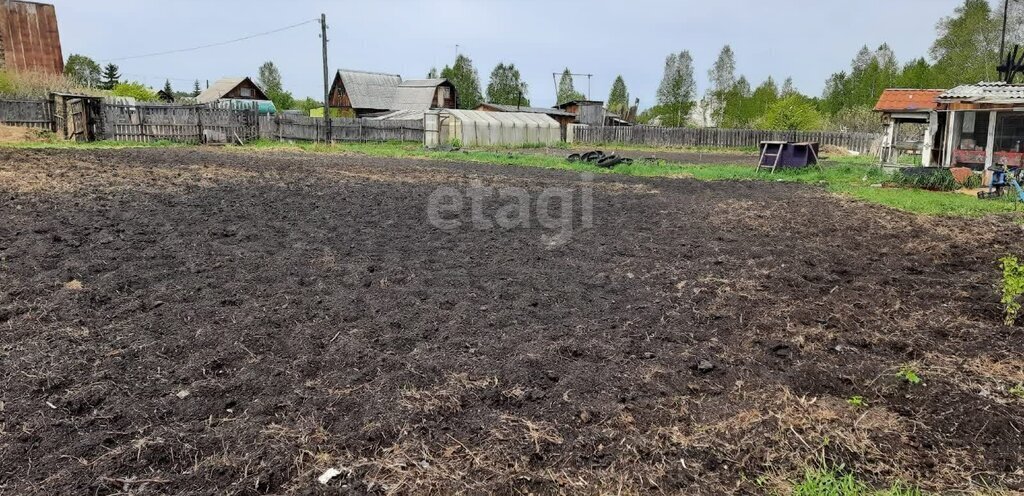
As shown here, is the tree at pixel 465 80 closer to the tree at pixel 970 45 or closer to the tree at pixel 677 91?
the tree at pixel 677 91

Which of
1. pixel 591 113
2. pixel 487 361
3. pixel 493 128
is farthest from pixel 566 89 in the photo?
pixel 487 361

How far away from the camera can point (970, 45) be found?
36.6 metres

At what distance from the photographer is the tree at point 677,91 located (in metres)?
58.5

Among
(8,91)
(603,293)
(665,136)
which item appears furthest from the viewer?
(665,136)

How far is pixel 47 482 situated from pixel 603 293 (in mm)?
3845

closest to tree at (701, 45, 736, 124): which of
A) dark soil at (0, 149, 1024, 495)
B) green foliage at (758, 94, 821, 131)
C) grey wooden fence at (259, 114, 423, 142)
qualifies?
green foliage at (758, 94, 821, 131)

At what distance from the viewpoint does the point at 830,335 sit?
4230mm

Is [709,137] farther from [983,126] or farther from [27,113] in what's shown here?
[27,113]

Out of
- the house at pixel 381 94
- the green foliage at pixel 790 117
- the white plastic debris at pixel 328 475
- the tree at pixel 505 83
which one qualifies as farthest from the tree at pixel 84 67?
the white plastic debris at pixel 328 475

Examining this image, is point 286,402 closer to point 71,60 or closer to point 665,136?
point 665,136

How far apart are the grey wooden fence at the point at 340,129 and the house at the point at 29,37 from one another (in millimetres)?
13717

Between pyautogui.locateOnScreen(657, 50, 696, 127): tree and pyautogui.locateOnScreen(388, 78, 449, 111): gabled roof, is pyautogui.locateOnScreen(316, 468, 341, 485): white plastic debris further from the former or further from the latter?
pyautogui.locateOnScreen(657, 50, 696, 127): tree

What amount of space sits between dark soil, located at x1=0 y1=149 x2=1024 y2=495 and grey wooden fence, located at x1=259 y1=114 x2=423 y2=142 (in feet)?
76.8

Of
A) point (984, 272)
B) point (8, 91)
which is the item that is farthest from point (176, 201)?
point (8, 91)
